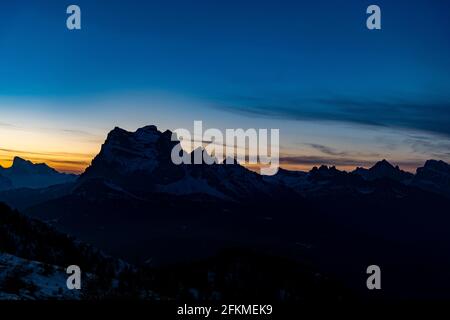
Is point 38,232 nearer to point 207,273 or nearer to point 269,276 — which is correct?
point 207,273

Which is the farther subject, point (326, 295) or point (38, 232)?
point (326, 295)

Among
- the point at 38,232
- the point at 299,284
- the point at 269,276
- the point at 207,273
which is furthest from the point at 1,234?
the point at 299,284

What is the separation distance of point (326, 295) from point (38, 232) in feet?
306

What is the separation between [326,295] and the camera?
172875 millimetres

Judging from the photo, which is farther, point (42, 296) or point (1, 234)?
point (1, 234)

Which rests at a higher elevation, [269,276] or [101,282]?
[101,282]

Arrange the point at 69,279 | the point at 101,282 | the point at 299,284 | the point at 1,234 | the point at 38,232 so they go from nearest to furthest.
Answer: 1. the point at 69,279
2. the point at 101,282
3. the point at 1,234
4. the point at 38,232
5. the point at 299,284
